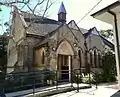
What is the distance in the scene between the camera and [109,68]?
18.8 metres

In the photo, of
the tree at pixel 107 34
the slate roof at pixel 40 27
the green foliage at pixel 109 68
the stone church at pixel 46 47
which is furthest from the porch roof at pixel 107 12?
the tree at pixel 107 34

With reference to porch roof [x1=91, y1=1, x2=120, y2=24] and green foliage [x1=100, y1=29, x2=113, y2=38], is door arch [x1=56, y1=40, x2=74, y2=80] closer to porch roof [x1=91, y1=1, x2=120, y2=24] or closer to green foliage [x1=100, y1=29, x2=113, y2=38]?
porch roof [x1=91, y1=1, x2=120, y2=24]

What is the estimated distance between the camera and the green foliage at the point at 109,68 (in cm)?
1767

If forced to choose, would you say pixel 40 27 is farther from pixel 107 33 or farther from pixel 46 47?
pixel 107 33

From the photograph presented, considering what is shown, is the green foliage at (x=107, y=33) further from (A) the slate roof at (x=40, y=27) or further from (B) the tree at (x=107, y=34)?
(A) the slate roof at (x=40, y=27)

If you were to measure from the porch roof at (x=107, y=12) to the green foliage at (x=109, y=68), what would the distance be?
9901 millimetres

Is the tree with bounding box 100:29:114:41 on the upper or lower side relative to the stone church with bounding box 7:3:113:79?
upper

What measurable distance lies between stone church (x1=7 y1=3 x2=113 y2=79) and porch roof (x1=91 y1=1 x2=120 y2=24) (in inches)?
285

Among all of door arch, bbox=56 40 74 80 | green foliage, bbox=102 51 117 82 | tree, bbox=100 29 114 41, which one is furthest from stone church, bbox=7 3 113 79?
tree, bbox=100 29 114 41

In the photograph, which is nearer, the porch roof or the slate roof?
the porch roof

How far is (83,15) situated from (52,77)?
16.6 feet

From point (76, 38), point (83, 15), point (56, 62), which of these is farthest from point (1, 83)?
point (76, 38)

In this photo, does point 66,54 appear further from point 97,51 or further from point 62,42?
point 97,51

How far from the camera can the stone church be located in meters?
16.4
